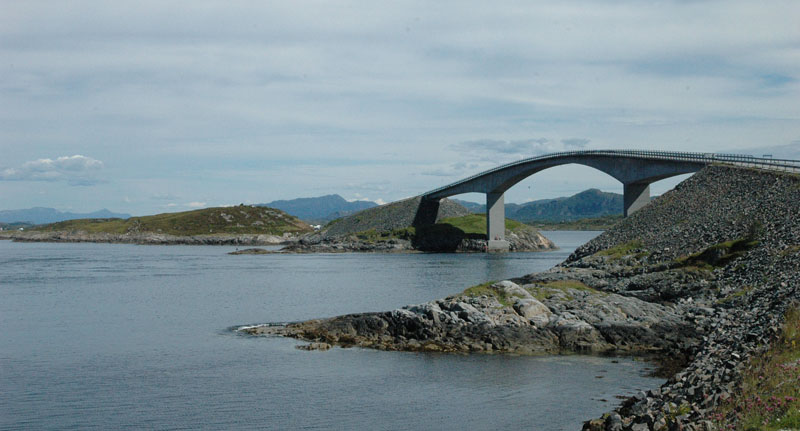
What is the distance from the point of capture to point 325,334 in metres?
36.5

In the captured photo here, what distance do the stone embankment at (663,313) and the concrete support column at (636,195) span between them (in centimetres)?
2578

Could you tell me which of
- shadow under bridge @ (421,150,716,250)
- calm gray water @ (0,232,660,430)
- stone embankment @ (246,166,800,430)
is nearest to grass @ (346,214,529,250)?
shadow under bridge @ (421,150,716,250)

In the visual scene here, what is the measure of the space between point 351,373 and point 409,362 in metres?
3.32

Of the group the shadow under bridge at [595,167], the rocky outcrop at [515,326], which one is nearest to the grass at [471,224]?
the shadow under bridge at [595,167]

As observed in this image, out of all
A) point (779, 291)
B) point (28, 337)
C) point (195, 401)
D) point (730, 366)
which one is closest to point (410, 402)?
point (195, 401)

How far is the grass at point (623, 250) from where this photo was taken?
195 ft

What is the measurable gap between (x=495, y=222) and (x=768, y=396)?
370ft

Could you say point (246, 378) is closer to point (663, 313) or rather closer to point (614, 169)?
point (663, 313)

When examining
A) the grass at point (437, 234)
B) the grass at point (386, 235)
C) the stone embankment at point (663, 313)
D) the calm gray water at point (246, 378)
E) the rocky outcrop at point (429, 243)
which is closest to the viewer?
the stone embankment at point (663, 313)

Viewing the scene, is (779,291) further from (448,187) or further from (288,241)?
(288,241)

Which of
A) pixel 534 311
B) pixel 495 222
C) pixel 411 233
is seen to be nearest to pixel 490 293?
pixel 534 311

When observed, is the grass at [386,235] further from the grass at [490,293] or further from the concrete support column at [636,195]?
the grass at [490,293]

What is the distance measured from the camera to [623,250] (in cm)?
6138

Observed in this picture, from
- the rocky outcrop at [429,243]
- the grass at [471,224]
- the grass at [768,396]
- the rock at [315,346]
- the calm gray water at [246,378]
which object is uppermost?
the grass at [471,224]
